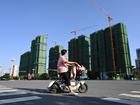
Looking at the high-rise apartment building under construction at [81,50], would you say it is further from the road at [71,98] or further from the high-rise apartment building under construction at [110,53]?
the road at [71,98]

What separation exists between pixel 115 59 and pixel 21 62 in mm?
66169

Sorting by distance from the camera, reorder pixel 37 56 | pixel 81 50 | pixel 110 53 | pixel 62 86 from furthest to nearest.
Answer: pixel 37 56, pixel 81 50, pixel 110 53, pixel 62 86

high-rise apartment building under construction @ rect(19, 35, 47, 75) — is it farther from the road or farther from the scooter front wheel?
the road

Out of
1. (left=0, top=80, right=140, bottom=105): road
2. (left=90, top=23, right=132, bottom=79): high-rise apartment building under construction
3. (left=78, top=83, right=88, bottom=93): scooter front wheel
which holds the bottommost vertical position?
(left=0, top=80, right=140, bottom=105): road

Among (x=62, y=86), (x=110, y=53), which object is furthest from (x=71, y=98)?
(x=110, y=53)

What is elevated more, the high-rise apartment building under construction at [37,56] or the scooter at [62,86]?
the high-rise apartment building under construction at [37,56]

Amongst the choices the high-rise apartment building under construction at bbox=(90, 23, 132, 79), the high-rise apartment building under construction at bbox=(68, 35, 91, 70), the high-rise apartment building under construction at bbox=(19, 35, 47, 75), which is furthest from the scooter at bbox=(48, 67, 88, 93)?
the high-rise apartment building under construction at bbox=(19, 35, 47, 75)

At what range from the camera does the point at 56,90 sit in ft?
24.8

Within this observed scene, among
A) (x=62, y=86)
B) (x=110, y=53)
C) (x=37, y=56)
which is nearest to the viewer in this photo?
(x=62, y=86)

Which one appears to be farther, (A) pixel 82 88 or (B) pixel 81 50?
(B) pixel 81 50

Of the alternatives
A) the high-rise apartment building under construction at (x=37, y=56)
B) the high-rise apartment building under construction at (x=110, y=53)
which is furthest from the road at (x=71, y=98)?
the high-rise apartment building under construction at (x=37, y=56)

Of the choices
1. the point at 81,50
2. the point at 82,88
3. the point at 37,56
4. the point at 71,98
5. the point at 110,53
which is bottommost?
the point at 71,98

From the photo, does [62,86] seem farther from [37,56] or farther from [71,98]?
[37,56]

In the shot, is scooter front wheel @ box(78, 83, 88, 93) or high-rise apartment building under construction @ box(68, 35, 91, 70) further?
high-rise apartment building under construction @ box(68, 35, 91, 70)
